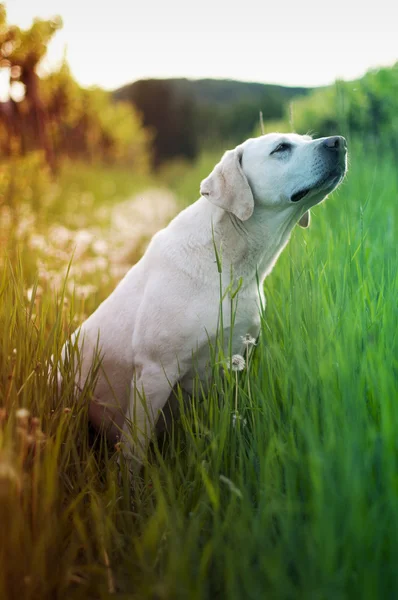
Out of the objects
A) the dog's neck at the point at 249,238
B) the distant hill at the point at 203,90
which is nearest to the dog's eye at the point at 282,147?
the dog's neck at the point at 249,238

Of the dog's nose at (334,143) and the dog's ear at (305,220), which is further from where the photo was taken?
the dog's ear at (305,220)

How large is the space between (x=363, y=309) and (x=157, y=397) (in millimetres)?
1079

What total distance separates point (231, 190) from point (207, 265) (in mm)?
395

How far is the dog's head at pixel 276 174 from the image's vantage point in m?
2.92

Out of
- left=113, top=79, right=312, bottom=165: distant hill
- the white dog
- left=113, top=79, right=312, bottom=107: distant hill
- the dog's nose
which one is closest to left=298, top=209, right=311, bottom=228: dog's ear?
the white dog

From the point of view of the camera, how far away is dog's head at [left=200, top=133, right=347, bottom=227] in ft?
9.57

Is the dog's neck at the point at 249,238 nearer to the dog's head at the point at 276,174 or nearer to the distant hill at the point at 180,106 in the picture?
the dog's head at the point at 276,174

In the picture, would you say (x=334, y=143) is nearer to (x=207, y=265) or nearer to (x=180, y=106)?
(x=207, y=265)

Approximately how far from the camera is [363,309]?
2.48 m

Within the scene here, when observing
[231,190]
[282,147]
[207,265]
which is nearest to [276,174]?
[282,147]

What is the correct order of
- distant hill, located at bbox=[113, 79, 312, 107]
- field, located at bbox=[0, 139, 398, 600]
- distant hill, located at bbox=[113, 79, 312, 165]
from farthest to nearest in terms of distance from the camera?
distant hill, located at bbox=[113, 79, 312, 107] → distant hill, located at bbox=[113, 79, 312, 165] → field, located at bbox=[0, 139, 398, 600]

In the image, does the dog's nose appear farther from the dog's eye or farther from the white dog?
the dog's eye

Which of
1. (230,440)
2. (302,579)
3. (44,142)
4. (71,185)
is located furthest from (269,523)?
(44,142)

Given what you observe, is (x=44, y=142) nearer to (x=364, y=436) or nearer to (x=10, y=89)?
(x=10, y=89)
